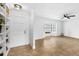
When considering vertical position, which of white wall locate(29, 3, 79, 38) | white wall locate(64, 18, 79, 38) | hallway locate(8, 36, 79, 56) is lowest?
hallway locate(8, 36, 79, 56)

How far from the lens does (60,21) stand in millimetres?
1960

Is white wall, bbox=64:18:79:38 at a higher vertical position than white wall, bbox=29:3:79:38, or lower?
lower

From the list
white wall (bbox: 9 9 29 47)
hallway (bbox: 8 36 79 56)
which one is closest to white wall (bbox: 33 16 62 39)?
hallway (bbox: 8 36 79 56)

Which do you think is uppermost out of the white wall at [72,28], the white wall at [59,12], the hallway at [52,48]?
the white wall at [59,12]

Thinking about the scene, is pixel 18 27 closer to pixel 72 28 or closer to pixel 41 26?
pixel 41 26

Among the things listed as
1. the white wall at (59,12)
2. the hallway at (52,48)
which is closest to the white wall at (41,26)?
the white wall at (59,12)

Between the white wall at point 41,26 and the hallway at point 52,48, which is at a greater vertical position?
the white wall at point 41,26

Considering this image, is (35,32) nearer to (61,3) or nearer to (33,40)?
(33,40)

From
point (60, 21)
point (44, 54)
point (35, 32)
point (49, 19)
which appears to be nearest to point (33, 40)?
point (35, 32)

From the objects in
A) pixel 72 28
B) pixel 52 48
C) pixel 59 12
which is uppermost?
pixel 59 12

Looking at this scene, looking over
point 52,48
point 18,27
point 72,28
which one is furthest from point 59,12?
point 18,27

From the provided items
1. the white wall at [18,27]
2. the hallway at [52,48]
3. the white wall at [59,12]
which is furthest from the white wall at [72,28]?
the white wall at [18,27]

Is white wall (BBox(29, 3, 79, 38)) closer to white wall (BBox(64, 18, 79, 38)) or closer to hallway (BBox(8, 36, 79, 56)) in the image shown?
white wall (BBox(64, 18, 79, 38))

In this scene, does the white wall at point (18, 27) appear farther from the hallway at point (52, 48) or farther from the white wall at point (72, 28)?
the white wall at point (72, 28)
